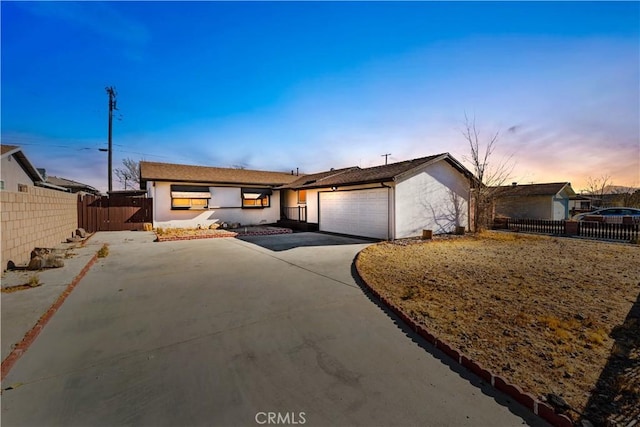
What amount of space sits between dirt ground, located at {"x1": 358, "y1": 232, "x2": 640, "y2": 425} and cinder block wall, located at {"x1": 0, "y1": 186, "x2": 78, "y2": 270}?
8497 mm

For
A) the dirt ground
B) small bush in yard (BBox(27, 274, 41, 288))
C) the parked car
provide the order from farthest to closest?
the parked car, small bush in yard (BBox(27, 274, 41, 288)), the dirt ground

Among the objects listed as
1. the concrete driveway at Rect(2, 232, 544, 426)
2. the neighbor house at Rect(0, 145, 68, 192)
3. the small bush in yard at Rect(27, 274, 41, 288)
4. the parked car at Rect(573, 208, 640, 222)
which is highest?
the neighbor house at Rect(0, 145, 68, 192)

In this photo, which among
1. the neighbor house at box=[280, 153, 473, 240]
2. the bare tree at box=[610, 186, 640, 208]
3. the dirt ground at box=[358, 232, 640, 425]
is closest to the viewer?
the dirt ground at box=[358, 232, 640, 425]

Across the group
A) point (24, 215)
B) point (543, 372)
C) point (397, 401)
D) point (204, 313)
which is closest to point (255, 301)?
point (204, 313)

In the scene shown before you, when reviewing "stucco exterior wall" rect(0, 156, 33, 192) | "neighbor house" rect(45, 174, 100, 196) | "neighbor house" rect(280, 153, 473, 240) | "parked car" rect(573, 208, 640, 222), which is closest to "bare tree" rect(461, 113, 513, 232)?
"neighbor house" rect(280, 153, 473, 240)

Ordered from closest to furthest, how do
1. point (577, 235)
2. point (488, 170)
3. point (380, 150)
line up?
point (577, 235), point (488, 170), point (380, 150)

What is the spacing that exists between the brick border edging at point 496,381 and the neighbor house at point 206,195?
16212 mm

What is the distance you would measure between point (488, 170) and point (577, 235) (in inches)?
206

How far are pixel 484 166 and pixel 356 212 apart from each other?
8.38m

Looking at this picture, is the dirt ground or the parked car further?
the parked car

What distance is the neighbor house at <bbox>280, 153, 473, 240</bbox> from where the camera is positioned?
11.7 metres

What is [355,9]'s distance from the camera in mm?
7848

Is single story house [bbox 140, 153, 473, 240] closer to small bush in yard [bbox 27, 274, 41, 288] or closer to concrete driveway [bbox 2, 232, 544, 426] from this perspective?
concrete driveway [bbox 2, 232, 544, 426]

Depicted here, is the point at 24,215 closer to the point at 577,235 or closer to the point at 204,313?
the point at 204,313
